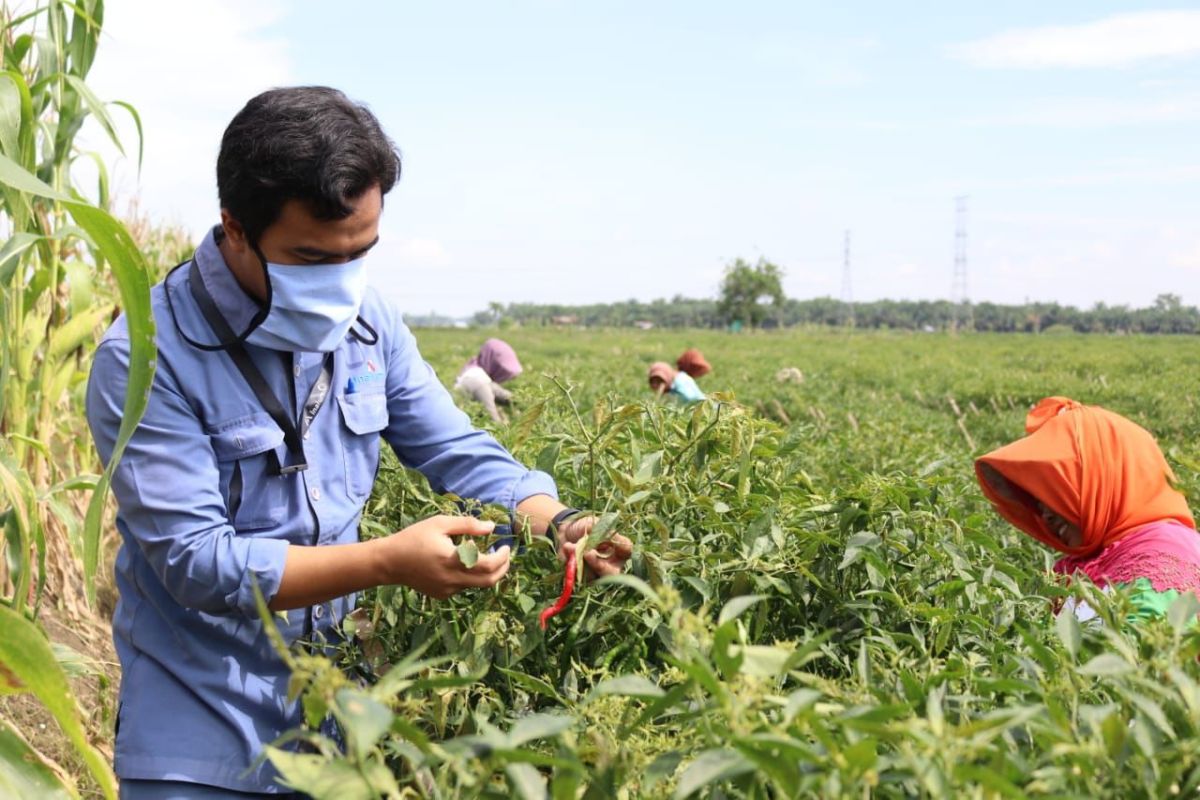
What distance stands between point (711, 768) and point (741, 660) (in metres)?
0.10

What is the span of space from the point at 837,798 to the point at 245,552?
101cm

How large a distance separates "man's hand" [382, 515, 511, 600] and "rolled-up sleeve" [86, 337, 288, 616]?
188 millimetres

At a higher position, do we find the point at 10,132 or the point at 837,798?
the point at 10,132

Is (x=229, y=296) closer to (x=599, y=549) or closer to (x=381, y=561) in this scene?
(x=381, y=561)

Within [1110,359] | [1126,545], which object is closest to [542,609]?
[1126,545]

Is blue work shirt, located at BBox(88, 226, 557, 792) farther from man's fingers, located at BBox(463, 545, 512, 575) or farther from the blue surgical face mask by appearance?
man's fingers, located at BBox(463, 545, 512, 575)

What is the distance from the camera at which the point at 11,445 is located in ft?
10.2

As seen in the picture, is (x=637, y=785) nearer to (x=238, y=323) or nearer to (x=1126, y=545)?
(x=238, y=323)

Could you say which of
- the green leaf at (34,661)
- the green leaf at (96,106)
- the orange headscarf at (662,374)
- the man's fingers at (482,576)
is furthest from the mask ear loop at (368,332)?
the orange headscarf at (662,374)

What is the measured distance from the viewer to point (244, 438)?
1.70 metres

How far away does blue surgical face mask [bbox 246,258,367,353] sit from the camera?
66.5 inches

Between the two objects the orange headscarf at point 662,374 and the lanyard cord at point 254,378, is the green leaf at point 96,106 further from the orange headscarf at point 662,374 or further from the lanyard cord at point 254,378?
the orange headscarf at point 662,374

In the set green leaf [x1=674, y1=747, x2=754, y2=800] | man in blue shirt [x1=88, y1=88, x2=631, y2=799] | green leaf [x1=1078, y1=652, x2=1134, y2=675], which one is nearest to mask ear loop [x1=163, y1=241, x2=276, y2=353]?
man in blue shirt [x1=88, y1=88, x2=631, y2=799]

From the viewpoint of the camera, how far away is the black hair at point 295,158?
5.16ft
